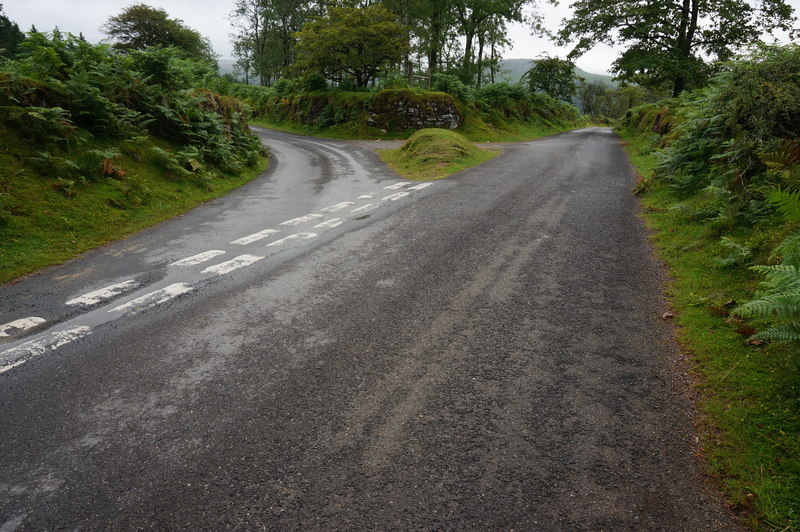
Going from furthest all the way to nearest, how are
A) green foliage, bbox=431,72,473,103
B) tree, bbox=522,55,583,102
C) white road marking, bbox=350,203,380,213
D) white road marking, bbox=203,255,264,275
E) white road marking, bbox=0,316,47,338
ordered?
tree, bbox=522,55,583,102 → green foliage, bbox=431,72,473,103 → white road marking, bbox=350,203,380,213 → white road marking, bbox=203,255,264,275 → white road marking, bbox=0,316,47,338

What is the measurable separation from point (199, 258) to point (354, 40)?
26.6m

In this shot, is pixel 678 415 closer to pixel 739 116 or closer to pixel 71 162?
pixel 739 116

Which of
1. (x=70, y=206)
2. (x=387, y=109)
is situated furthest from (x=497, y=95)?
(x=70, y=206)

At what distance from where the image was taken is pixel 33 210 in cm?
780

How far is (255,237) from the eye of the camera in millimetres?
8242

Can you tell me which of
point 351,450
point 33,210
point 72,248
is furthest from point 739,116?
point 33,210

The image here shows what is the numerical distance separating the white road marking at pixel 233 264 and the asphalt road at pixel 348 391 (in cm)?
5

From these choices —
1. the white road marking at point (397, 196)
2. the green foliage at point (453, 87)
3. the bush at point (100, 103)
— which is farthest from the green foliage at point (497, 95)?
the white road marking at point (397, 196)

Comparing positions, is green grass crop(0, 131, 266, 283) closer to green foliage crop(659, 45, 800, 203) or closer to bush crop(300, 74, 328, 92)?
green foliage crop(659, 45, 800, 203)

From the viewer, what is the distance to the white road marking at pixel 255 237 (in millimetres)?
7938

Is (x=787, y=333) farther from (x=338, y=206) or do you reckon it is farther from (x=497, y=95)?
(x=497, y=95)

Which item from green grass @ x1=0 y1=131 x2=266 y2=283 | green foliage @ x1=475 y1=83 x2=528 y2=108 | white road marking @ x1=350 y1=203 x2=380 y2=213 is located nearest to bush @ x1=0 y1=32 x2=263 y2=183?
green grass @ x1=0 y1=131 x2=266 y2=283

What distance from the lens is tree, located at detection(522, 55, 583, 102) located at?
42562mm

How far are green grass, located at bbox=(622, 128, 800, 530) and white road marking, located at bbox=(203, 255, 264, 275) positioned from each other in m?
6.34
